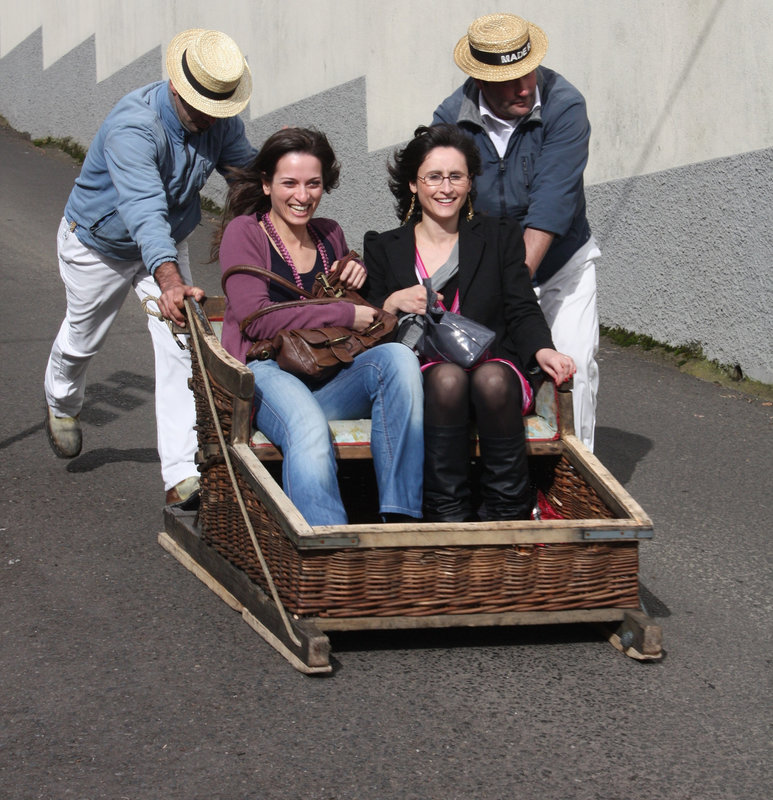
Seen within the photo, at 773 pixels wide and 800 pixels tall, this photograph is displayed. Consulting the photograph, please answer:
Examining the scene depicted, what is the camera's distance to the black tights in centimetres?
430

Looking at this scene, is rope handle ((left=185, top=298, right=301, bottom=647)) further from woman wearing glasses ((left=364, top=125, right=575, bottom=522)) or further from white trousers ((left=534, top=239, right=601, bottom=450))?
white trousers ((left=534, top=239, right=601, bottom=450))

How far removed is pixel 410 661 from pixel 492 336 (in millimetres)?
1249

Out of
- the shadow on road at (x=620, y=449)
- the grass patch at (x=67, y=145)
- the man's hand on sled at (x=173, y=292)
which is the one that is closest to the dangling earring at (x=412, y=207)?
the man's hand on sled at (x=173, y=292)

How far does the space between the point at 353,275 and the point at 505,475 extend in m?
1.02

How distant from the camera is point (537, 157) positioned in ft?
17.2

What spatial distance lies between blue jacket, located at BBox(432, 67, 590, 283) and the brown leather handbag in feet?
2.97

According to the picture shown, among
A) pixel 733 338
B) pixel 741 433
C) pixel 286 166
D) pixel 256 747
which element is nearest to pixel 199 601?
pixel 256 747

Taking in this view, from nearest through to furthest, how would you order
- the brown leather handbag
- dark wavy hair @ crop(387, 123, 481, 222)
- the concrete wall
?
the brown leather handbag → dark wavy hair @ crop(387, 123, 481, 222) → the concrete wall

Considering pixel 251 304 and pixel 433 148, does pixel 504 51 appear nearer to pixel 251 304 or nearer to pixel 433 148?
pixel 433 148

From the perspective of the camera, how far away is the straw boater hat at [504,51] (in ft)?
16.6

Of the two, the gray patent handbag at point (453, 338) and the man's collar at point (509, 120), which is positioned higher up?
the man's collar at point (509, 120)

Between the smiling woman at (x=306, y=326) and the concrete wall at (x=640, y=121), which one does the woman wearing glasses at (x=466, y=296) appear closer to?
the smiling woman at (x=306, y=326)

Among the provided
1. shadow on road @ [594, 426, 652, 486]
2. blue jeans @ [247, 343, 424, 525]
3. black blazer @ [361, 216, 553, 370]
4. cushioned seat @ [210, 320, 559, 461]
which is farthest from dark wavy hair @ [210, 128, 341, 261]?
shadow on road @ [594, 426, 652, 486]

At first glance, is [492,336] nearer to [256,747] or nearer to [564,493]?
[564,493]
